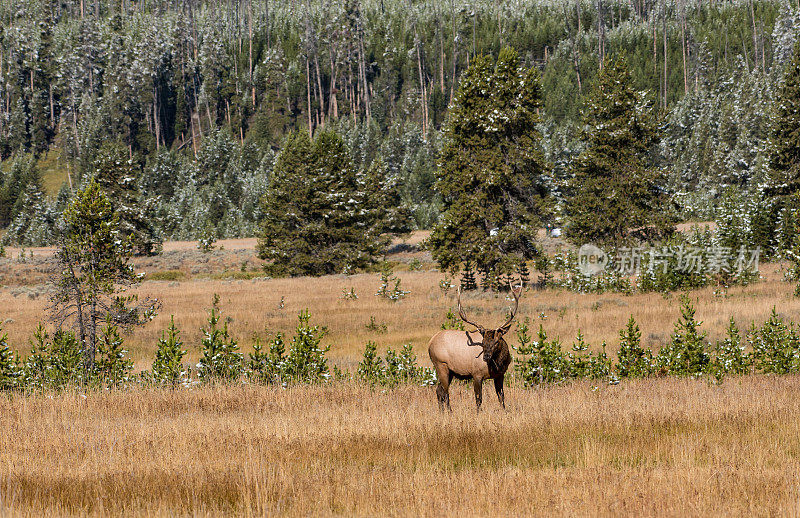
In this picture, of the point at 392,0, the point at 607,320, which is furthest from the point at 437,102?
the point at 607,320

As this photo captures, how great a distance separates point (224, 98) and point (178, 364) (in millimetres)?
130290

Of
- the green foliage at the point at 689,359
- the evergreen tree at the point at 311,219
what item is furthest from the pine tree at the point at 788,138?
the green foliage at the point at 689,359

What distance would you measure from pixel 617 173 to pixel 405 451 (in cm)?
3192

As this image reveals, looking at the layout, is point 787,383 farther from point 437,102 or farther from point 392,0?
point 392,0

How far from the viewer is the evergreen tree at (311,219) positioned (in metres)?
49.0

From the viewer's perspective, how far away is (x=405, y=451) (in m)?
7.83

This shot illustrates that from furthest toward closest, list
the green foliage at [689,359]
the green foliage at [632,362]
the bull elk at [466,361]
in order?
the green foliage at [632,362]
the green foliage at [689,359]
the bull elk at [466,361]

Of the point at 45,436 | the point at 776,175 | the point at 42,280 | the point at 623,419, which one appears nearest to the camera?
the point at 45,436

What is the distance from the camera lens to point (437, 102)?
124875 millimetres

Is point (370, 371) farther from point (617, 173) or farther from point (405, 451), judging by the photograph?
point (617, 173)

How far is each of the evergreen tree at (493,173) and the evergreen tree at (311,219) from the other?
1535 centimetres

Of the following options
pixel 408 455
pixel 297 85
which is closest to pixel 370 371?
pixel 408 455

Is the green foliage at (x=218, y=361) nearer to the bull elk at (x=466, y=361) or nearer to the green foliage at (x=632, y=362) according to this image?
the bull elk at (x=466, y=361)

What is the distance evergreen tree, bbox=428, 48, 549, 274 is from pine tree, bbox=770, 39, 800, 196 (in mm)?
16999
